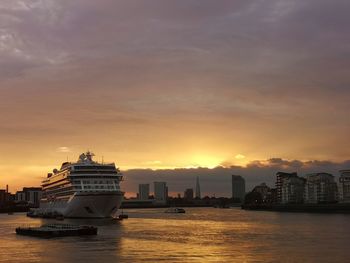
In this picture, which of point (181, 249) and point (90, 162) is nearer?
point (181, 249)

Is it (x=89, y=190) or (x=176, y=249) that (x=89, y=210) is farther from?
(x=176, y=249)

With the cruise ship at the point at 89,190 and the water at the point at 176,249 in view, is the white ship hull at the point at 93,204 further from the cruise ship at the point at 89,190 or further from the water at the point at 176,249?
the water at the point at 176,249

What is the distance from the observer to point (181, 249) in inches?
2638

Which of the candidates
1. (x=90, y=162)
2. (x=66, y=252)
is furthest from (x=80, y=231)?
(x=90, y=162)

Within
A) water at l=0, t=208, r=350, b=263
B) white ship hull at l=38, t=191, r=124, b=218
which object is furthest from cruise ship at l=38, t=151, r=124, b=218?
water at l=0, t=208, r=350, b=263

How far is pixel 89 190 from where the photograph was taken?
142375 mm

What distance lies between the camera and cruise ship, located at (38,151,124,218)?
138m

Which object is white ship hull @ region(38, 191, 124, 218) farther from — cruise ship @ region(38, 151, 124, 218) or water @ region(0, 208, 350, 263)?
water @ region(0, 208, 350, 263)

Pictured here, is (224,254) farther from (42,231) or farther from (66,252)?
(42,231)

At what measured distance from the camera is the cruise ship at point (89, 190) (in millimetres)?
138000

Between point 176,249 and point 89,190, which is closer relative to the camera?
point 176,249

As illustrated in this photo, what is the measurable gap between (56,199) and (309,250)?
370 ft

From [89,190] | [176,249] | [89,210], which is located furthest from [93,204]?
[176,249]

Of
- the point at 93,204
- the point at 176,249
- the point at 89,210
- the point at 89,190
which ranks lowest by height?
the point at 176,249
